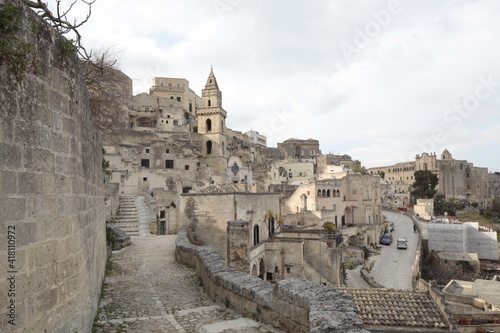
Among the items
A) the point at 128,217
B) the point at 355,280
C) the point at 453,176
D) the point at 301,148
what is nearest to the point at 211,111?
Answer: the point at 128,217

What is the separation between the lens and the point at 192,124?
54.6 m

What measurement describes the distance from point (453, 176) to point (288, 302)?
86807mm

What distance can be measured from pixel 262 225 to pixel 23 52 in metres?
18.8

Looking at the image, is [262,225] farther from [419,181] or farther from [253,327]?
[419,181]

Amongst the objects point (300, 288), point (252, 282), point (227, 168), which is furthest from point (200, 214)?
point (227, 168)

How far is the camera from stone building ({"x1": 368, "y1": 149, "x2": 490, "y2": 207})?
259 feet

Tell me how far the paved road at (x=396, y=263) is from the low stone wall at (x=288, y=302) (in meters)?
20.8

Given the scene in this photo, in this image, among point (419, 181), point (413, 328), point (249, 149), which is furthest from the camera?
point (419, 181)

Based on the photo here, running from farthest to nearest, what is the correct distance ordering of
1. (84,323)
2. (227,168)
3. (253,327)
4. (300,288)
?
(227,168) → (253,327) → (300,288) → (84,323)

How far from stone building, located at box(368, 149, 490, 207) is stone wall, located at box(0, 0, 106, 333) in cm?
8227

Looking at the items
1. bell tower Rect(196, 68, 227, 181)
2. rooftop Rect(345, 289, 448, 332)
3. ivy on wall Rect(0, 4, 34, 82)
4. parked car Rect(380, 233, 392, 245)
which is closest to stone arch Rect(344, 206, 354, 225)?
parked car Rect(380, 233, 392, 245)

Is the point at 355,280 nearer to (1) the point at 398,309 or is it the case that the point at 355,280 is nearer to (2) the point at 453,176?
(1) the point at 398,309

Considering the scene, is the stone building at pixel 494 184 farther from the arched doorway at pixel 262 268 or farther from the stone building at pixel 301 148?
the arched doorway at pixel 262 268

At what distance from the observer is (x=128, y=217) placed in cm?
2100
